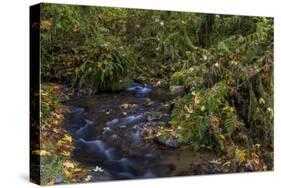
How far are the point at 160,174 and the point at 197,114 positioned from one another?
3.19 ft

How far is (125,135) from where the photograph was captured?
916 cm

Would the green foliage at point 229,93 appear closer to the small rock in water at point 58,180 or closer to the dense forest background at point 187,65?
the dense forest background at point 187,65

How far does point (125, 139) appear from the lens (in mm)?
9156

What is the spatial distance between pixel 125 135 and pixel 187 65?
4.20 ft

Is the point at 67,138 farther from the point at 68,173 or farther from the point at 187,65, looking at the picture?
the point at 187,65

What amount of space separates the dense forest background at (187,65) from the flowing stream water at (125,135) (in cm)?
13

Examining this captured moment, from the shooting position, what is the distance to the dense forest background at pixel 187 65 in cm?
886

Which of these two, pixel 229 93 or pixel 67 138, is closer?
pixel 67 138

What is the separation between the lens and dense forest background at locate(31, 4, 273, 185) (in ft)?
29.1

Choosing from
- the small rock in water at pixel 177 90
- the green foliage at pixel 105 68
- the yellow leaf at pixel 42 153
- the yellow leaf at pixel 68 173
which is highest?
the green foliage at pixel 105 68

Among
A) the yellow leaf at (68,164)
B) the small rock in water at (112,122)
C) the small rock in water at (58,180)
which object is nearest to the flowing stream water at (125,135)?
the small rock in water at (112,122)

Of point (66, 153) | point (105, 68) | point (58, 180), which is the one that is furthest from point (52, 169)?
point (105, 68)

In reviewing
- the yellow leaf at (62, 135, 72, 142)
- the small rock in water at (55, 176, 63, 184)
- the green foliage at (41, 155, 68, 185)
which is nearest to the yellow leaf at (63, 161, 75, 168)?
the green foliage at (41, 155, 68, 185)

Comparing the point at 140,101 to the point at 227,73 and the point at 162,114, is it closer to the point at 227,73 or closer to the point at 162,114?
the point at 162,114
